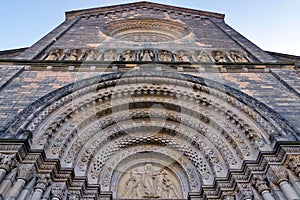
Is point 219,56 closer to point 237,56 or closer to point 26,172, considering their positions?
point 237,56

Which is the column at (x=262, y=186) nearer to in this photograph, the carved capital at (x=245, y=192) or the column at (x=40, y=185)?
the carved capital at (x=245, y=192)

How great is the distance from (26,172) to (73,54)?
243 inches

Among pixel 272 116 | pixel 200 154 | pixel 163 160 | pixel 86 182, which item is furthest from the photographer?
pixel 163 160

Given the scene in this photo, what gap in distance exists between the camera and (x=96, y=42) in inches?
480

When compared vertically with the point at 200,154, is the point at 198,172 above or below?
below

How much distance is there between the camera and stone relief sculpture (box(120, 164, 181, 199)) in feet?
22.6

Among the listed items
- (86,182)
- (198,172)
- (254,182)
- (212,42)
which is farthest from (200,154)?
(212,42)

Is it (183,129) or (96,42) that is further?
(96,42)

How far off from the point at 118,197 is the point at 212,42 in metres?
8.23

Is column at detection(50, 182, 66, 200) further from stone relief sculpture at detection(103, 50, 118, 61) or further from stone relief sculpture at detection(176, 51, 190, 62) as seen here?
stone relief sculpture at detection(176, 51, 190, 62)

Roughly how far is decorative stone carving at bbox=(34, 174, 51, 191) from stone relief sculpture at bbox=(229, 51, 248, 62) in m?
7.70

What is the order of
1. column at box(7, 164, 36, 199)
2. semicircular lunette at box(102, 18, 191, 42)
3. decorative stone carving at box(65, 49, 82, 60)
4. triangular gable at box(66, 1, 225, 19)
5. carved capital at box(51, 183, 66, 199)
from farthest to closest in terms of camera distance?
triangular gable at box(66, 1, 225, 19)
semicircular lunette at box(102, 18, 191, 42)
decorative stone carving at box(65, 49, 82, 60)
carved capital at box(51, 183, 66, 199)
column at box(7, 164, 36, 199)

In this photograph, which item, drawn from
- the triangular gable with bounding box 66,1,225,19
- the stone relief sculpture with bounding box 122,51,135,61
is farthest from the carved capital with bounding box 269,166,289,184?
the triangular gable with bounding box 66,1,225,19

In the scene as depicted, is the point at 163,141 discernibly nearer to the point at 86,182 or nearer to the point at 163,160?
the point at 163,160
